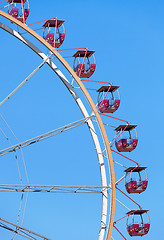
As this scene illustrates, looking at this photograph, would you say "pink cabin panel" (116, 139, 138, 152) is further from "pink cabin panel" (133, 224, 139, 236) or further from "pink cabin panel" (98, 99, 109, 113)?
"pink cabin panel" (133, 224, 139, 236)

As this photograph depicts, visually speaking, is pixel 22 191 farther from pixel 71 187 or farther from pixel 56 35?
pixel 56 35

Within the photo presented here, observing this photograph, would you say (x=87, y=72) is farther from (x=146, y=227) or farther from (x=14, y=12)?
(x=146, y=227)

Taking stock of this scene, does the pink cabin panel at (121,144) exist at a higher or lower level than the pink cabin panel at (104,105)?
lower

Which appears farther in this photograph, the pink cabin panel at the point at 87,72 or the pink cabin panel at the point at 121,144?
the pink cabin panel at the point at 121,144

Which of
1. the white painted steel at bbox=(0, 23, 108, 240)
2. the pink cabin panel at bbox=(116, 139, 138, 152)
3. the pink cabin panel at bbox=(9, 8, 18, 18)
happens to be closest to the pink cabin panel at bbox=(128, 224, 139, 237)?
the white painted steel at bbox=(0, 23, 108, 240)

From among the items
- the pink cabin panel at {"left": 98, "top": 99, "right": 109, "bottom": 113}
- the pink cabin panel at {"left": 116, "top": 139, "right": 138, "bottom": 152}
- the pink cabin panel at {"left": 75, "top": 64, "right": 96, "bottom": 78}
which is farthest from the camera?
the pink cabin panel at {"left": 116, "top": 139, "right": 138, "bottom": 152}

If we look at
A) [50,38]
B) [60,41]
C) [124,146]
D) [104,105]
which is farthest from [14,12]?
[124,146]

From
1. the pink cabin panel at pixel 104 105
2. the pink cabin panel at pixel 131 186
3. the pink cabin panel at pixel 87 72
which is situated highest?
the pink cabin panel at pixel 87 72

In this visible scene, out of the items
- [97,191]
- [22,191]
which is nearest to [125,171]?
[97,191]

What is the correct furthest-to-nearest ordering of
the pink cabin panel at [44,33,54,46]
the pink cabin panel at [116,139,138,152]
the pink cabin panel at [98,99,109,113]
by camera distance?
the pink cabin panel at [116,139,138,152]
the pink cabin panel at [98,99,109,113]
the pink cabin panel at [44,33,54,46]

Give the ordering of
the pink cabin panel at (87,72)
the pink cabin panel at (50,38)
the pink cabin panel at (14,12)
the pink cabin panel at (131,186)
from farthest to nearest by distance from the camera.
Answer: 1. the pink cabin panel at (131,186)
2. the pink cabin panel at (87,72)
3. the pink cabin panel at (50,38)
4. the pink cabin panel at (14,12)

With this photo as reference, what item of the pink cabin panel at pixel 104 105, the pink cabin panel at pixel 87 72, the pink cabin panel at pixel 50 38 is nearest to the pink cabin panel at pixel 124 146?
the pink cabin panel at pixel 104 105

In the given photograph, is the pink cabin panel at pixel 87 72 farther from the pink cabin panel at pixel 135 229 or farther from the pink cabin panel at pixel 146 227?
the pink cabin panel at pixel 146 227

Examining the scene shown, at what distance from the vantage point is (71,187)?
37.1 meters
